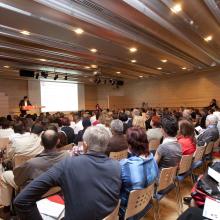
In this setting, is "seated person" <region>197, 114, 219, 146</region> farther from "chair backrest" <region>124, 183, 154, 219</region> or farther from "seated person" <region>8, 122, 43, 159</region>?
"seated person" <region>8, 122, 43, 159</region>

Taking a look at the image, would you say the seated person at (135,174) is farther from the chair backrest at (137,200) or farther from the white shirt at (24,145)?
the white shirt at (24,145)

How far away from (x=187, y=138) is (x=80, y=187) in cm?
262

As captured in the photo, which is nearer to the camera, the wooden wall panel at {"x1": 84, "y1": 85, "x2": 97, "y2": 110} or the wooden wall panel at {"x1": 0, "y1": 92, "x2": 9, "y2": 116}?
the wooden wall panel at {"x1": 0, "y1": 92, "x2": 9, "y2": 116}

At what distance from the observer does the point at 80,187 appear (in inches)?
55.9

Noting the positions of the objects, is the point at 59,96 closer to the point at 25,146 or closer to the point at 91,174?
the point at 25,146

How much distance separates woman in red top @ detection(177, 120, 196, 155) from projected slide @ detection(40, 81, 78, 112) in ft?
40.5

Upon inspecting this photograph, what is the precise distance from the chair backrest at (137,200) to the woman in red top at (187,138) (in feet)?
5.49

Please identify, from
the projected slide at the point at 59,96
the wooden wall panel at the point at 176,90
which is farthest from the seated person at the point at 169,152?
the projected slide at the point at 59,96

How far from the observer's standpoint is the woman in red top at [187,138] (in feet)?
11.6

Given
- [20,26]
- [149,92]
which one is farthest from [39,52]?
[149,92]

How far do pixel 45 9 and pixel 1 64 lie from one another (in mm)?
6371

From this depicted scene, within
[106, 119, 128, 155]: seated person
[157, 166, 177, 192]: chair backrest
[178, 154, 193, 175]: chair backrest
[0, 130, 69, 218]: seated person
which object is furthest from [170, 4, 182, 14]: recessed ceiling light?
[0, 130, 69, 218]: seated person

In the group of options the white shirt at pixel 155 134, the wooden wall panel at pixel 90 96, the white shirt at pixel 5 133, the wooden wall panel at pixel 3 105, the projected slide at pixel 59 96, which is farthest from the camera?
the wooden wall panel at pixel 90 96

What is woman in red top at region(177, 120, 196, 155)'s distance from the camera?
139 inches
